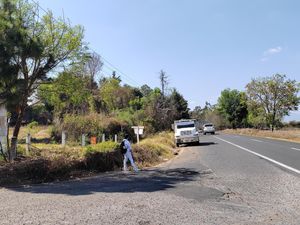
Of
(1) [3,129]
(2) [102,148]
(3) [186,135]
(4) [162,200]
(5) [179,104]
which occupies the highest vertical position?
(5) [179,104]

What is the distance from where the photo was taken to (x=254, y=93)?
7188cm

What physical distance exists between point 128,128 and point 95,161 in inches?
958

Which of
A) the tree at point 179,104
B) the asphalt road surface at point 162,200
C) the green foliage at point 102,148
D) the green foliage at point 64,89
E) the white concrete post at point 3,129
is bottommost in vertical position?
the asphalt road surface at point 162,200

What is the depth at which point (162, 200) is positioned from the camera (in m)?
9.12

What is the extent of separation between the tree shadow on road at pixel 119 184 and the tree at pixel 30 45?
361cm

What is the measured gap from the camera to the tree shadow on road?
35.4 ft

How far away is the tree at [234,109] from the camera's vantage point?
104 meters

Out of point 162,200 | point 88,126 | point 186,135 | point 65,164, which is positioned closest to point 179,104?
point 186,135

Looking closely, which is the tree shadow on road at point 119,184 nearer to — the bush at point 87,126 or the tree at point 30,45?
the tree at point 30,45

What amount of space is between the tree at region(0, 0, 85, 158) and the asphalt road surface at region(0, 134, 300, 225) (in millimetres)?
4514

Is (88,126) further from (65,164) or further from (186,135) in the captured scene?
(65,164)

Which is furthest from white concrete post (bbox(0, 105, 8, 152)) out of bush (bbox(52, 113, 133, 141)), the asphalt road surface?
bush (bbox(52, 113, 133, 141))

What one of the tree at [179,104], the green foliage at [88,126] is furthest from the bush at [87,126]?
the tree at [179,104]

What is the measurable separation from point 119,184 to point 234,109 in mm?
95448
